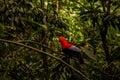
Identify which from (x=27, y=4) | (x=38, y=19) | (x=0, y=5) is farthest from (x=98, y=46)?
(x=0, y=5)

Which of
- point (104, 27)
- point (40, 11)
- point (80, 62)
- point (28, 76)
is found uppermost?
point (40, 11)

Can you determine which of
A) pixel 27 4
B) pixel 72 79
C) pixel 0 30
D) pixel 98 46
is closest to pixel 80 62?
pixel 72 79

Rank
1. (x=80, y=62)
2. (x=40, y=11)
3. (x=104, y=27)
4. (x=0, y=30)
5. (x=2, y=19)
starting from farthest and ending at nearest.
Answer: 1. (x=40, y=11)
2. (x=2, y=19)
3. (x=104, y=27)
4. (x=80, y=62)
5. (x=0, y=30)

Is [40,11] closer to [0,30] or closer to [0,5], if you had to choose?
[0,5]

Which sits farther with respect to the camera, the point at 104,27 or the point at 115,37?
the point at 115,37

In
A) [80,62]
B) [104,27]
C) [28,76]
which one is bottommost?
[28,76]

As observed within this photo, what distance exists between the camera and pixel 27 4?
258 cm

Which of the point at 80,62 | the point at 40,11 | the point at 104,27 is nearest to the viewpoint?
the point at 80,62

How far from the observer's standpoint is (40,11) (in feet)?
9.11

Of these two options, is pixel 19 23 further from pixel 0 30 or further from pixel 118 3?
pixel 0 30

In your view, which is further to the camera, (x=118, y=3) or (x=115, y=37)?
(x=115, y=37)

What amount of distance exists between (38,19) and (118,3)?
2.82ft

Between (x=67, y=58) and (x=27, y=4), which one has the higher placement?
(x=27, y=4)

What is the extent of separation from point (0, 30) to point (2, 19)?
1219mm
